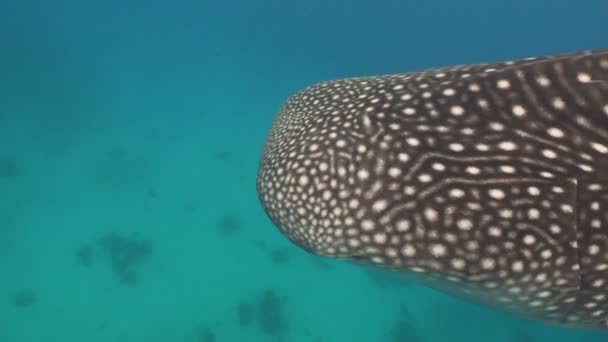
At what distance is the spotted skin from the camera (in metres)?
2.47

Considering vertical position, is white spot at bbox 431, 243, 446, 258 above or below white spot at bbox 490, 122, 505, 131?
below

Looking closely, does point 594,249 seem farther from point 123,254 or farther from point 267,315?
point 123,254

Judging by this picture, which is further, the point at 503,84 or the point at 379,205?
the point at 503,84

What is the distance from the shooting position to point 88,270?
11.6 metres

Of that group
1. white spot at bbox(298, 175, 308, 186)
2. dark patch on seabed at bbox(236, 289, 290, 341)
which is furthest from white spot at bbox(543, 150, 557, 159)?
dark patch on seabed at bbox(236, 289, 290, 341)

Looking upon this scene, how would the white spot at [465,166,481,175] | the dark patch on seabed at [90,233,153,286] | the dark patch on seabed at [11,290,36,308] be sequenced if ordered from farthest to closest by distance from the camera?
the dark patch on seabed at [90,233,153,286], the dark patch on seabed at [11,290,36,308], the white spot at [465,166,481,175]

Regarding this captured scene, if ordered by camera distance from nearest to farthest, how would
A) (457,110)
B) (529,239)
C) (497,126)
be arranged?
1. (529,239)
2. (497,126)
3. (457,110)

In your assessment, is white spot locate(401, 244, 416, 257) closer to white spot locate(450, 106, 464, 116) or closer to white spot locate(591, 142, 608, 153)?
white spot locate(450, 106, 464, 116)

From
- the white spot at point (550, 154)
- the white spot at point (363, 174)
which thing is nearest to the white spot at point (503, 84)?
the white spot at point (550, 154)

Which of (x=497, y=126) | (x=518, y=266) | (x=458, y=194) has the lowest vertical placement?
(x=518, y=266)

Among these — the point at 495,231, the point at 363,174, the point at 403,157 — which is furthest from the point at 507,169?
the point at 363,174

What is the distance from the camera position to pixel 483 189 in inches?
99.2

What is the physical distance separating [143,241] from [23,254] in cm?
330

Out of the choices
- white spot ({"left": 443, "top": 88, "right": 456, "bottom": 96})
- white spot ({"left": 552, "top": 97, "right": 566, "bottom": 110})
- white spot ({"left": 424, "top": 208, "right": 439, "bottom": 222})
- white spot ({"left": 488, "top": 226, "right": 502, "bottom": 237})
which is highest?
white spot ({"left": 443, "top": 88, "right": 456, "bottom": 96})
